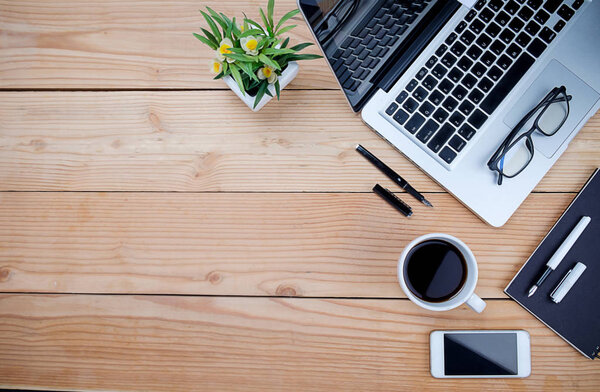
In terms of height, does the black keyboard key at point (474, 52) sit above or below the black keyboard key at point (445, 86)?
above

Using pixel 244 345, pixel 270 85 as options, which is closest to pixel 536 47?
pixel 270 85

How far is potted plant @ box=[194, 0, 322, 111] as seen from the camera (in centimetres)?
62

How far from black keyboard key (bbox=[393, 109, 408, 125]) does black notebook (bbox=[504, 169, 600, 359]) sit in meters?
0.30

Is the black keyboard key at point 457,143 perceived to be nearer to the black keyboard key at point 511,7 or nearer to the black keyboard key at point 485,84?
the black keyboard key at point 485,84

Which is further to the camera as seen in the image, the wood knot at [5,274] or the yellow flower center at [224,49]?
the wood knot at [5,274]

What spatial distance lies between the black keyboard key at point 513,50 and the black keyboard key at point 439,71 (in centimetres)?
11

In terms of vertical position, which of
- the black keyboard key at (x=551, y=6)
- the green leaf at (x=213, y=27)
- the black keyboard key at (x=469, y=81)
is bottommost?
the green leaf at (x=213, y=27)

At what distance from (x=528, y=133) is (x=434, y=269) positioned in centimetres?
26

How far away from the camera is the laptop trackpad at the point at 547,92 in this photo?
687 millimetres

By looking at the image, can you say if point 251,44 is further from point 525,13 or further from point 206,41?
point 525,13

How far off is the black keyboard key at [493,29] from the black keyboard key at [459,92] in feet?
0.35

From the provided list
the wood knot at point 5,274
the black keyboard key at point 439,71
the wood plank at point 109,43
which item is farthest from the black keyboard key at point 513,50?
the wood knot at point 5,274

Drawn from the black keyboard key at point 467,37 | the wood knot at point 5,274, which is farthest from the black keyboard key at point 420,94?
the wood knot at point 5,274

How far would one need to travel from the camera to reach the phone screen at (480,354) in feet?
2.22
